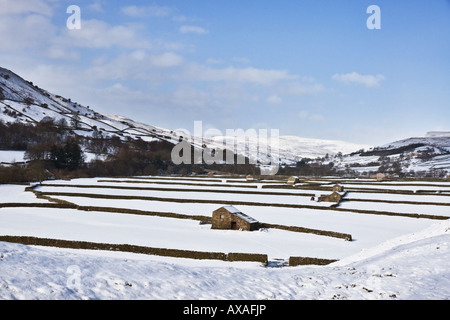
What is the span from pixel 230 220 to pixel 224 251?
28.7ft

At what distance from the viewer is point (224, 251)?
968 inches

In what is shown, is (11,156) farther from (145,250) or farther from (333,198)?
(145,250)

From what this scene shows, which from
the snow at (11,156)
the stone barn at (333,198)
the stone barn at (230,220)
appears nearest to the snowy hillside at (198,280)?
the stone barn at (230,220)

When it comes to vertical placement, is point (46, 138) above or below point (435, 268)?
above

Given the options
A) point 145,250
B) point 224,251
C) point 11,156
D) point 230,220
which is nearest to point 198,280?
point 145,250

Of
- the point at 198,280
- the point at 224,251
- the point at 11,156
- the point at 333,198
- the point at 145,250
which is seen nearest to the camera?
the point at 198,280

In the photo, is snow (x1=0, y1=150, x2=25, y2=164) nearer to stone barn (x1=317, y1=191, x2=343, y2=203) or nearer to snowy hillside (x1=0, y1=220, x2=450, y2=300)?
stone barn (x1=317, y1=191, x2=343, y2=203)

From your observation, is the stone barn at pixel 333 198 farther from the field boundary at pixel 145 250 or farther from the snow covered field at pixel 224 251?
the field boundary at pixel 145 250
